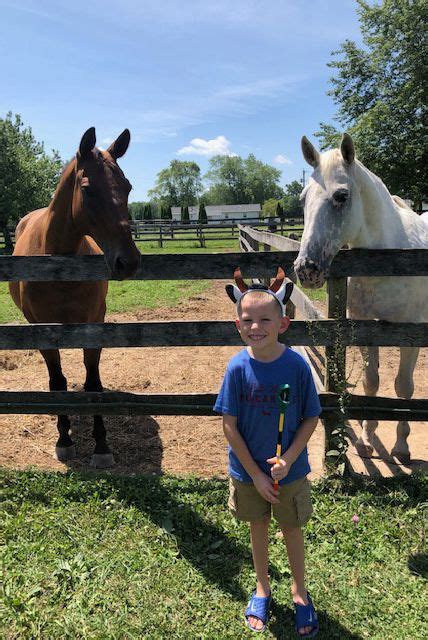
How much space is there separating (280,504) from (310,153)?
237 centimetres

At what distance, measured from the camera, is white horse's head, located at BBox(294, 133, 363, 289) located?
2898 mm

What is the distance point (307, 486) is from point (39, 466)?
8.43 feet

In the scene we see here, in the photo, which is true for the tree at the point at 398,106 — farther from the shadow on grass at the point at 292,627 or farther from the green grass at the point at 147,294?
the shadow on grass at the point at 292,627

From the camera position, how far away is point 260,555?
2.19 metres

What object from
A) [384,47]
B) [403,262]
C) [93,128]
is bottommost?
[403,262]

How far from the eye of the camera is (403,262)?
2.98 meters

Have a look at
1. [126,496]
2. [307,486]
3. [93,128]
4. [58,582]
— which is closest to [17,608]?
[58,582]

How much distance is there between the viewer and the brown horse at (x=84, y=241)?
120 inches

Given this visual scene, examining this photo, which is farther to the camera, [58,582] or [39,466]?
[39,466]

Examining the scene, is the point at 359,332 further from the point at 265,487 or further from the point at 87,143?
the point at 87,143

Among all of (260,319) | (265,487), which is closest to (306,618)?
(265,487)

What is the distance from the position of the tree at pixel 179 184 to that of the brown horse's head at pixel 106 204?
10966cm

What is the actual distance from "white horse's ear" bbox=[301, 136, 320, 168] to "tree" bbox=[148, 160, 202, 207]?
10972cm

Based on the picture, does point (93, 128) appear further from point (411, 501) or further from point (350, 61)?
point (350, 61)
